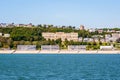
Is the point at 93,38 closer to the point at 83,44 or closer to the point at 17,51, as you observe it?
the point at 83,44

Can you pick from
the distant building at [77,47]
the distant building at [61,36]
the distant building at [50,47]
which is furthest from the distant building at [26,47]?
the distant building at [61,36]

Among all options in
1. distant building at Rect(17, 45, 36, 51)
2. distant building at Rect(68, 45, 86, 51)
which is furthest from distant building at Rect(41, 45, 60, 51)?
distant building at Rect(68, 45, 86, 51)

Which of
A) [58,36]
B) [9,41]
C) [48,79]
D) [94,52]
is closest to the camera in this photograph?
[48,79]

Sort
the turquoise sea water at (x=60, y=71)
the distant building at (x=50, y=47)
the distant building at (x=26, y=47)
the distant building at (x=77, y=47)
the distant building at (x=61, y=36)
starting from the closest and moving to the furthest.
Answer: the turquoise sea water at (x=60, y=71), the distant building at (x=26, y=47), the distant building at (x=50, y=47), the distant building at (x=77, y=47), the distant building at (x=61, y=36)

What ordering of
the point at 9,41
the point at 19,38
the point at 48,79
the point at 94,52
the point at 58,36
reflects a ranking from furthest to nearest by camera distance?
the point at 58,36
the point at 19,38
the point at 9,41
the point at 94,52
the point at 48,79

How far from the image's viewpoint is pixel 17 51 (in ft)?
447

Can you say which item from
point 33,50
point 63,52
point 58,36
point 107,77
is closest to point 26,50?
point 33,50

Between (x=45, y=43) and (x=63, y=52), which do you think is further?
(x=45, y=43)

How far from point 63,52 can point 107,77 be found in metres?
96.0

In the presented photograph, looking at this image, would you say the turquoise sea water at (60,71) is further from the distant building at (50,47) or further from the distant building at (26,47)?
the distant building at (50,47)

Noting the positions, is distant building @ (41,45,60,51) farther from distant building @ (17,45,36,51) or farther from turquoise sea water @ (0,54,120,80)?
turquoise sea water @ (0,54,120,80)

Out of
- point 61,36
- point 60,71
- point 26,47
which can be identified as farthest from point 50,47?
point 60,71

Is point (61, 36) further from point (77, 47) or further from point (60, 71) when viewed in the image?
point (60, 71)

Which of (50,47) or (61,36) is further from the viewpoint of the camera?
(61,36)
